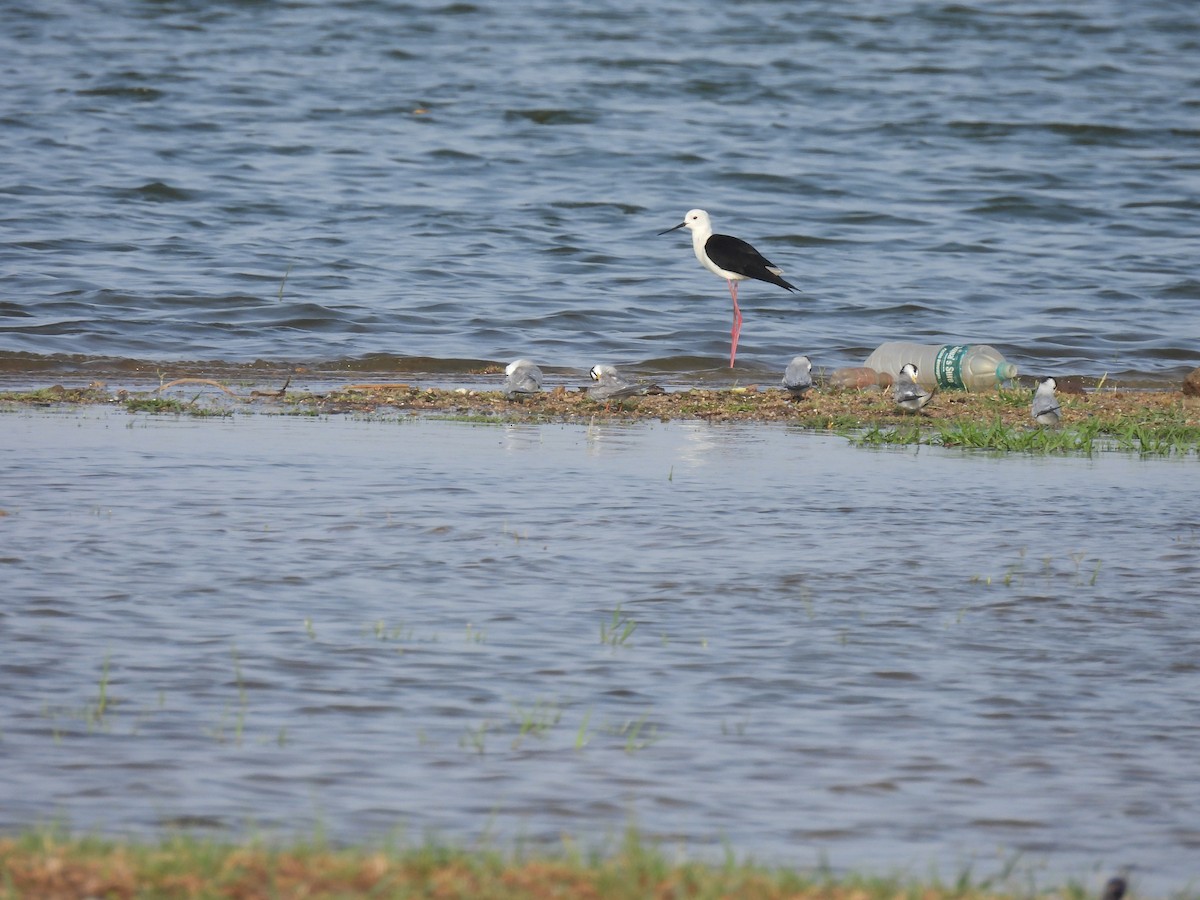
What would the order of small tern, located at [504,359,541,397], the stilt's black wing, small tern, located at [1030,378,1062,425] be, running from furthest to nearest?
the stilt's black wing < small tern, located at [504,359,541,397] < small tern, located at [1030,378,1062,425]

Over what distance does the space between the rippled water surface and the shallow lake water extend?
7451 mm

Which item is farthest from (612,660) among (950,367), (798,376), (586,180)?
(586,180)

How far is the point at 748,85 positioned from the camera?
1330 inches

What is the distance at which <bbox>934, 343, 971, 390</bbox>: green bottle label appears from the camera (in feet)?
44.6

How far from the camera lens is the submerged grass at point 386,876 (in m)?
3.18

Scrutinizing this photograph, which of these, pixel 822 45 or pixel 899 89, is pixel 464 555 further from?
pixel 822 45

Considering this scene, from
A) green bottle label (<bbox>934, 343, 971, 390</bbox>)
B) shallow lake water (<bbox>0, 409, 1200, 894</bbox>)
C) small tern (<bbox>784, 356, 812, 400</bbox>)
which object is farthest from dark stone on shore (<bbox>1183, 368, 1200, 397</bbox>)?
shallow lake water (<bbox>0, 409, 1200, 894</bbox>)

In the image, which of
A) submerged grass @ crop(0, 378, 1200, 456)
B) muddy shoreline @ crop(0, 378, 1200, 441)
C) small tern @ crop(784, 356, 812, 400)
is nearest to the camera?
submerged grass @ crop(0, 378, 1200, 456)

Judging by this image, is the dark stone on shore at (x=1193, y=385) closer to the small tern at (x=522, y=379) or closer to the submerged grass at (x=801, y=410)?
the submerged grass at (x=801, y=410)

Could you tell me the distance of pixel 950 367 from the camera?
44.6 ft

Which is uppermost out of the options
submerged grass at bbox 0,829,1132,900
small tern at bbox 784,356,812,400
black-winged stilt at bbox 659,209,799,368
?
black-winged stilt at bbox 659,209,799,368

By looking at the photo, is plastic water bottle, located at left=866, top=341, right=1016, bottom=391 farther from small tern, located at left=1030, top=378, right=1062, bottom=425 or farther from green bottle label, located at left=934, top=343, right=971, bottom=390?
small tern, located at left=1030, top=378, right=1062, bottom=425

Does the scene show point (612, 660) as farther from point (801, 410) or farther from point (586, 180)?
point (586, 180)

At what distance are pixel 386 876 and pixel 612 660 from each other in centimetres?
203
